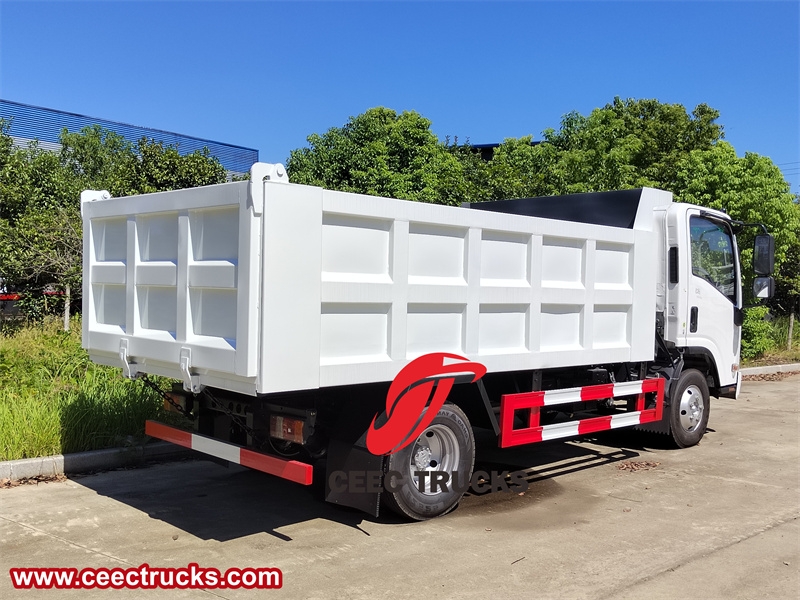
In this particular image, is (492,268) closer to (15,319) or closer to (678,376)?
(678,376)

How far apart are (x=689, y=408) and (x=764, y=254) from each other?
1890mm

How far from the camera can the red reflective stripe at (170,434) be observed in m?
5.84

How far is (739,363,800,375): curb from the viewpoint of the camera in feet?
54.1

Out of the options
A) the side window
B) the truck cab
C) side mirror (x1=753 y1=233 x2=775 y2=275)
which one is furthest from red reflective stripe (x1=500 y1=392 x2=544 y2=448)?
side mirror (x1=753 y1=233 x2=775 y2=275)

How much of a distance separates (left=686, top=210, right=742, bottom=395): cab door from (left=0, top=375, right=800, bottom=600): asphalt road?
4.85 feet

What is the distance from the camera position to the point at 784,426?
34.5 ft

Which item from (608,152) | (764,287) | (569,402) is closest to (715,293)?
(764,287)

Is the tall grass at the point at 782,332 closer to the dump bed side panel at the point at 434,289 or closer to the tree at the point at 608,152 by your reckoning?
the tree at the point at 608,152

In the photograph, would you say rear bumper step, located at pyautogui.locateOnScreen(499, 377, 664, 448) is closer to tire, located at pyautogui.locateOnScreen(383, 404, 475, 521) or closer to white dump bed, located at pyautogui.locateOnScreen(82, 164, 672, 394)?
white dump bed, located at pyautogui.locateOnScreen(82, 164, 672, 394)

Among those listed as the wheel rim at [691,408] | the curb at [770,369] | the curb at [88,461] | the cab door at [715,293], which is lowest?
the curb at [770,369]

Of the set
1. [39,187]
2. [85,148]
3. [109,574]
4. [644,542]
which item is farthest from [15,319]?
[85,148]

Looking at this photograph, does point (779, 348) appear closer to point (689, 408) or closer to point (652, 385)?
point (689, 408)

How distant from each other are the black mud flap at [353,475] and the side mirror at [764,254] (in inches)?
210

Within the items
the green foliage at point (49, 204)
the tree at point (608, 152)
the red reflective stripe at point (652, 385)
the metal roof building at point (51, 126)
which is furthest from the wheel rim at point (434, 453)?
the metal roof building at point (51, 126)
